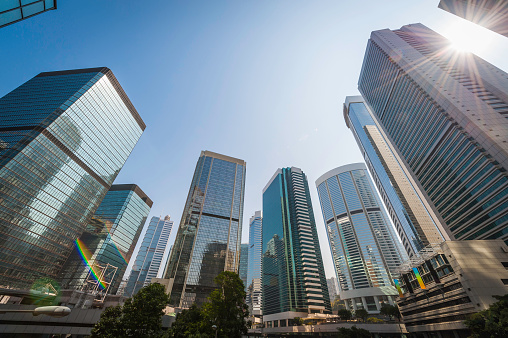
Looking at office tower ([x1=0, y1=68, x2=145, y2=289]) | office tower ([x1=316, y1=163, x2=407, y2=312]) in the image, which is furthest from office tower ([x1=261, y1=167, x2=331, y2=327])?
office tower ([x1=0, y1=68, x2=145, y2=289])

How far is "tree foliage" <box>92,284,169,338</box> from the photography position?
23.4m

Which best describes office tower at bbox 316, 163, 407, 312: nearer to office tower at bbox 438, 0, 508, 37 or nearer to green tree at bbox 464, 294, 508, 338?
green tree at bbox 464, 294, 508, 338

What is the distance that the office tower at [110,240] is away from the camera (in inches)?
4333

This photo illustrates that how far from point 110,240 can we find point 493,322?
6055 inches

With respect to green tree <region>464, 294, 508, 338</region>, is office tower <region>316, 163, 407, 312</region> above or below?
above

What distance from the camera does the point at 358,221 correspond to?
500ft

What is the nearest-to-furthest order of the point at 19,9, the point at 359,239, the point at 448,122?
the point at 19,9, the point at 448,122, the point at 359,239

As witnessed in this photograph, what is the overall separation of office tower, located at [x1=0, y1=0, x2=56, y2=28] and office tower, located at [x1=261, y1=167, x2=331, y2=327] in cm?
13345

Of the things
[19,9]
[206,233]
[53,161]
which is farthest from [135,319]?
[53,161]

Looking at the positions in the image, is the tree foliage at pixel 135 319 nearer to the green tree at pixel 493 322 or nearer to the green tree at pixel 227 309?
the green tree at pixel 227 309

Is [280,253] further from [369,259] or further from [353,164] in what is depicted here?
[353,164]

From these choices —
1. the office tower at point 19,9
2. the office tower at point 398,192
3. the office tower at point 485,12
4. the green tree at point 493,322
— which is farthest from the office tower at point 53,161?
the office tower at point 398,192

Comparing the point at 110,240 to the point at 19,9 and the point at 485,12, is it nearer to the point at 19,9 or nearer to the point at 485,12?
the point at 19,9

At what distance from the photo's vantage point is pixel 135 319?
80.1 feet
